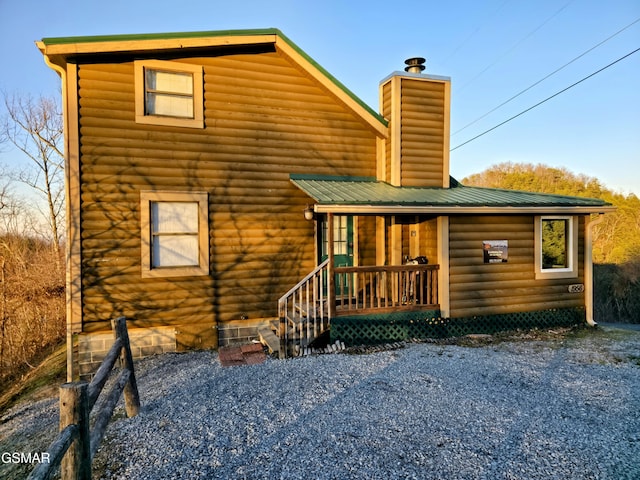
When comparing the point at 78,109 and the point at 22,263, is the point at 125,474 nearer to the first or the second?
the point at 78,109

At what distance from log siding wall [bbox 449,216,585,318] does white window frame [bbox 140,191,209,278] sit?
5.42m

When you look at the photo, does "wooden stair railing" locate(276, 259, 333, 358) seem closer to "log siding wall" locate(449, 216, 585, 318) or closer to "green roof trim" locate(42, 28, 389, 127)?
"log siding wall" locate(449, 216, 585, 318)

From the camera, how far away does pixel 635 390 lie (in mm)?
4992

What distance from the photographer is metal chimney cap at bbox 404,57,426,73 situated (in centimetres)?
882

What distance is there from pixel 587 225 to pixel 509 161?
3312 cm

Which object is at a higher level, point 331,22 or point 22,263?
point 331,22

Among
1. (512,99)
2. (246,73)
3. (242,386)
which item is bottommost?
(242,386)

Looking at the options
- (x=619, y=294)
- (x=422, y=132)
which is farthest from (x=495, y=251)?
(x=619, y=294)

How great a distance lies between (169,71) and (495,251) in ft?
27.2

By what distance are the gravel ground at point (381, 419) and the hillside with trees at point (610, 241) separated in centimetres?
572

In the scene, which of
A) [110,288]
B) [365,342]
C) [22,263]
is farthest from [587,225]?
[22,263]

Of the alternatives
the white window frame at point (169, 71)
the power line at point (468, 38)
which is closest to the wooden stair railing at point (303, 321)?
the white window frame at point (169, 71)

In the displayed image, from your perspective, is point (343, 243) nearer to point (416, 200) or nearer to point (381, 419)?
point (416, 200)

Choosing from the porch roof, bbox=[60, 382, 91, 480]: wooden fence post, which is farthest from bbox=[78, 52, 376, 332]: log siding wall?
bbox=[60, 382, 91, 480]: wooden fence post
